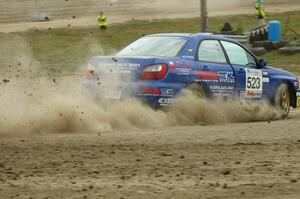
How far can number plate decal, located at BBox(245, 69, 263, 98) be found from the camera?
1258cm

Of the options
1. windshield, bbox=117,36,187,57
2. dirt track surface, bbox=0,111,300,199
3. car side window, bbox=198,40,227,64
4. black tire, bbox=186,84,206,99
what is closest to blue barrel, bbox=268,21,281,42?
car side window, bbox=198,40,227,64

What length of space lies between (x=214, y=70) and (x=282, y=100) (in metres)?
1.94

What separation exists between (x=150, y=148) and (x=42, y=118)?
234 centimetres

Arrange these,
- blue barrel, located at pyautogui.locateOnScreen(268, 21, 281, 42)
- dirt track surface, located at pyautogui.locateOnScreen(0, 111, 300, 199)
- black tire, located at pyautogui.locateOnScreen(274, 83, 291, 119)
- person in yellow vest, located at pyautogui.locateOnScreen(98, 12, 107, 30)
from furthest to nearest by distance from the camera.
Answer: person in yellow vest, located at pyautogui.locateOnScreen(98, 12, 107, 30) < blue barrel, located at pyautogui.locateOnScreen(268, 21, 281, 42) < black tire, located at pyautogui.locateOnScreen(274, 83, 291, 119) < dirt track surface, located at pyautogui.locateOnScreen(0, 111, 300, 199)

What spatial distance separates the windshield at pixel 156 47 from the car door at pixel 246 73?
0.98 meters

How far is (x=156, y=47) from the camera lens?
11.7 metres

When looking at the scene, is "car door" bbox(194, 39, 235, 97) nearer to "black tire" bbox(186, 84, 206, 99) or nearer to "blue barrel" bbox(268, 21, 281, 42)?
"black tire" bbox(186, 84, 206, 99)

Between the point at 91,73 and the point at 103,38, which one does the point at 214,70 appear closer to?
the point at 91,73

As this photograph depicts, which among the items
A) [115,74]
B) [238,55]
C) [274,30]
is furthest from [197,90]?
[274,30]

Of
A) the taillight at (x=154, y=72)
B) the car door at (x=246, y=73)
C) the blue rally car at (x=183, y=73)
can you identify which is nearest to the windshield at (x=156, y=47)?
the blue rally car at (x=183, y=73)

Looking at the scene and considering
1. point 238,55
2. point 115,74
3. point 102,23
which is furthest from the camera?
point 102,23

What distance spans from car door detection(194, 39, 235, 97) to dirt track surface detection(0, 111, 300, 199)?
1.98 metres

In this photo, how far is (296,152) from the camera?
8.22 m

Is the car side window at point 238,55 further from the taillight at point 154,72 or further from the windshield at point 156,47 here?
the taillight at point 154,72
